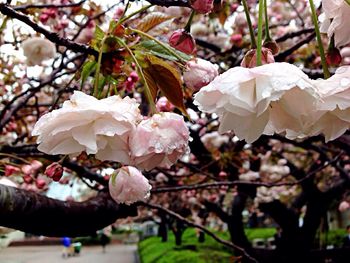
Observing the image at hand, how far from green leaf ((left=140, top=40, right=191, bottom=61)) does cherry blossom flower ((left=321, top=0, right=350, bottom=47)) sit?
0.20 metres

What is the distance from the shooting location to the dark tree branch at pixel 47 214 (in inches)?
30.7

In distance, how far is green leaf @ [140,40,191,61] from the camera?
2.36 ft

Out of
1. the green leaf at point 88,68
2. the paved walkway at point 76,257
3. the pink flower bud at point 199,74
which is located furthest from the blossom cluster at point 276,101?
the paved walkway at point 76,257

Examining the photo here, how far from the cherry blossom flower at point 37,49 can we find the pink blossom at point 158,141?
7.11ft

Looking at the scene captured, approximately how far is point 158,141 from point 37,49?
2238 mm

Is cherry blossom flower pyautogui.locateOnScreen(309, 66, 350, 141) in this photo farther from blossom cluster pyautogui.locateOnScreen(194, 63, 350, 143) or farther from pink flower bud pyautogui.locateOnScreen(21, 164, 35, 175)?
pink flower bud pyautogui.locateOnScreen(21, 164, 35, 175)

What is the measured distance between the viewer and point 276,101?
1.85ft

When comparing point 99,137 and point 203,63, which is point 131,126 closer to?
point 99,137

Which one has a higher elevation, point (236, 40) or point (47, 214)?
point (236, 40)

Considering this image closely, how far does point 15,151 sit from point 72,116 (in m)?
1.50

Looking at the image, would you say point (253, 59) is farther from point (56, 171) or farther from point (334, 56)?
point (56, 171)

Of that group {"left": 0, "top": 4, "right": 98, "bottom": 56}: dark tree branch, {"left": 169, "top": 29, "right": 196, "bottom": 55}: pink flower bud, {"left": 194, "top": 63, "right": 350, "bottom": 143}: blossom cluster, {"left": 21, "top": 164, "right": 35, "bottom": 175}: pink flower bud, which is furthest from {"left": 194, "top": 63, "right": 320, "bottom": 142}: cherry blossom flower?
{"left": 21, "top": 164, "right": 35, "bottom": 175}: pink flower bud

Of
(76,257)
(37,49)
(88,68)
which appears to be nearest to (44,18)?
(37,49)

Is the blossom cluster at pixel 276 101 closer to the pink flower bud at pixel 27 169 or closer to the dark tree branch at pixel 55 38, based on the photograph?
the dark tree branch at pixel 55 38
